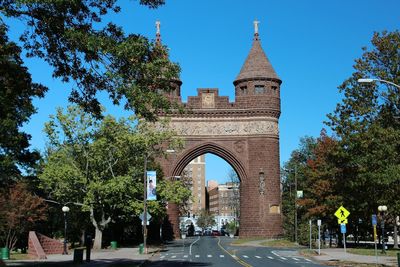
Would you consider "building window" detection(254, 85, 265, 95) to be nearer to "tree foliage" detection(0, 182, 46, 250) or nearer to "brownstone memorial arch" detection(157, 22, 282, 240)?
"brownstone memorial arch" detection(157, 22, 282, 240)

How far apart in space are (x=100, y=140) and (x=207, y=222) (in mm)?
111504

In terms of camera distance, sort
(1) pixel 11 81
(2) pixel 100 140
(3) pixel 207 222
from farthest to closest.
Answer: (3) pixel 207 222 → (2) pixel 100 140 → (1) pixel 11 81

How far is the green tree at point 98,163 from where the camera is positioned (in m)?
42.9

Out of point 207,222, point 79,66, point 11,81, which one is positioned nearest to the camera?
point 79,66

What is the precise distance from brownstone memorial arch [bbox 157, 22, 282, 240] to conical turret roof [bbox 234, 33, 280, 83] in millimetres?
144

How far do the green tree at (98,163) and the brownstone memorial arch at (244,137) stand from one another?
61.1 ft

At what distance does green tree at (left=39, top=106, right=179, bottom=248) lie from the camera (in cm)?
4294

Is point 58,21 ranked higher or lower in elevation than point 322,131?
lower

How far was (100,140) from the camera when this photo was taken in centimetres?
4238

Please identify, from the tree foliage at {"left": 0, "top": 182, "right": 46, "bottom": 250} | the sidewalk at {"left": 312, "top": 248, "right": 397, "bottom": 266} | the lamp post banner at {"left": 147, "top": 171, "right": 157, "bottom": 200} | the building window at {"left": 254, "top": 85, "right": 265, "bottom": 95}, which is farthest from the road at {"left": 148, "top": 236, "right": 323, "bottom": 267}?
the building window at {"left": 254, "top": 85, "right": 265, "bottom": 95}

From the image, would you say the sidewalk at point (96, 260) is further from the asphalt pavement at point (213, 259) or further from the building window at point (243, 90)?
the building window at point (243, 90)

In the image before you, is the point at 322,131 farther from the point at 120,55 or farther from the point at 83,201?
the point at 120,55

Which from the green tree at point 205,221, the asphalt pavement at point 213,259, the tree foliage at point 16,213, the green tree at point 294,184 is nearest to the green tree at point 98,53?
the asphalt pavement at point 213,259

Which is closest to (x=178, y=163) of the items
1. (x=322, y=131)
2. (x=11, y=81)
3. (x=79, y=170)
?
(x=322, y=131)
